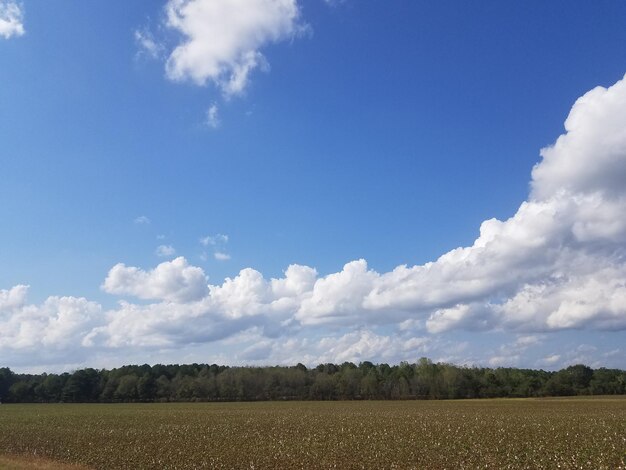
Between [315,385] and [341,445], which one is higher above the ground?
[315,385]

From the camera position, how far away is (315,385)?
154 meters

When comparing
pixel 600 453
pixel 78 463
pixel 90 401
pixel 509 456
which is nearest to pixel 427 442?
pixel 509 456

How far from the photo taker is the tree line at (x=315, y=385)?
141500 mm

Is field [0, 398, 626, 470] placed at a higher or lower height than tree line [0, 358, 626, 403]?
lower

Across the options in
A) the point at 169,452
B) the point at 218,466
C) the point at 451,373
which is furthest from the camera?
the point at 451,373

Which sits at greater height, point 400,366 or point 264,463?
point 400,366

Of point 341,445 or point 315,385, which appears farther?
point 315,385

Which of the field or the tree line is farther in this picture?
the tree line

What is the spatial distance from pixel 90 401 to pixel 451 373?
103 meters

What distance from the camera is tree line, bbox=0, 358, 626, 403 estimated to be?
5571 inches

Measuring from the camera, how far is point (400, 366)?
172m

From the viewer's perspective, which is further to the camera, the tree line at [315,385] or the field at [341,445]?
the tree line at [315,385]

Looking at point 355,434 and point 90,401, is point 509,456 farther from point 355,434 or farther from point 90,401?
point 90,401

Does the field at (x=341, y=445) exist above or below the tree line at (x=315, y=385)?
below
